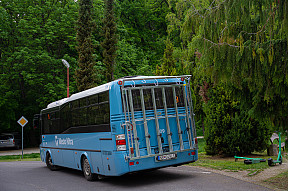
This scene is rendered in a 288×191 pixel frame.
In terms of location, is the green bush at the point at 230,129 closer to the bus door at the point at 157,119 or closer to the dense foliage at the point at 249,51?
the bus door at the point at 157,119

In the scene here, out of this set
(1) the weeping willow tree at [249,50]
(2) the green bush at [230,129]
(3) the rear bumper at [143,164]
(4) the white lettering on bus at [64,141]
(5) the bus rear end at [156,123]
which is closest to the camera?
(1) the weeping willow tree at [249,50]

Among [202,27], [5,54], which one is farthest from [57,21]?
[202,27]

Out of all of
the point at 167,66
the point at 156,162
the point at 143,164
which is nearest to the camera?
the point at 143,164

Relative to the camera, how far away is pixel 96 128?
10.8 metres

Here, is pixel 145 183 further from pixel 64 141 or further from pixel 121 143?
pixel 64 141

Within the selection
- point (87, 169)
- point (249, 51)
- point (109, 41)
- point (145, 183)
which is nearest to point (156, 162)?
point (145, 183)

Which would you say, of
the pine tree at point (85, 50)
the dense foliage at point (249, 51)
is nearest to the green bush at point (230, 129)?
the dense foliage at point (249, 51)

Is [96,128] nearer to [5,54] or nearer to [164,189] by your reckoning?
[164,189]

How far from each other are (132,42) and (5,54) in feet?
59.5

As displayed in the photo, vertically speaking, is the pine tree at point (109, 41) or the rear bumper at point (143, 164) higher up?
the pine tree at point (109, 41)

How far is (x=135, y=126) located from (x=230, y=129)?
709 centimetres

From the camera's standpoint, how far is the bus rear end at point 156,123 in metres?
9.67

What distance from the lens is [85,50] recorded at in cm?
3516

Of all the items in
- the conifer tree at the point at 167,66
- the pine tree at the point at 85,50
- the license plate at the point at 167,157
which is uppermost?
the pine tree at the point at 85,50
